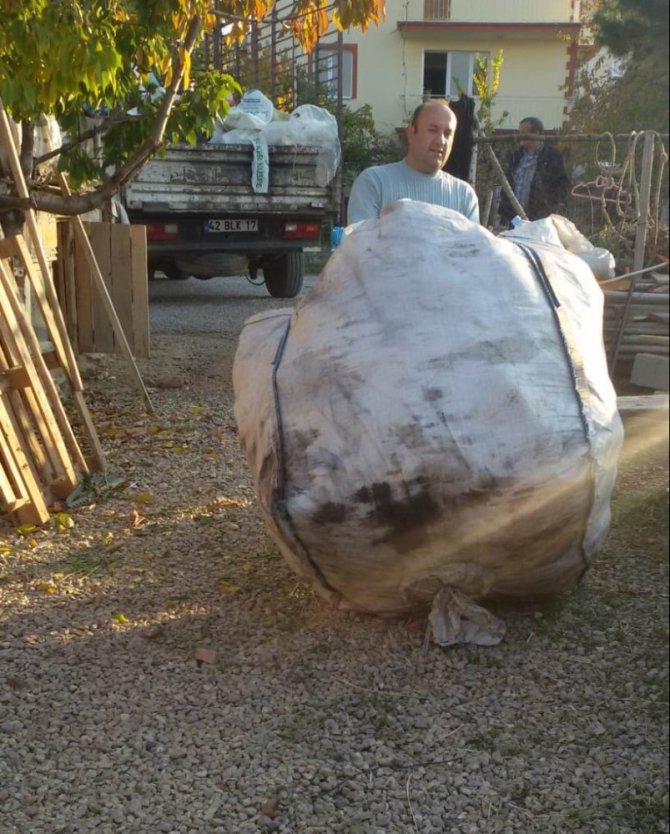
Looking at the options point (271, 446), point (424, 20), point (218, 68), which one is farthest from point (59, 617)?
point (218, 68)

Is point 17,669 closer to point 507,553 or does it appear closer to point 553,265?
point 507,553

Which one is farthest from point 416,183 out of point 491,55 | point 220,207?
point 220,207

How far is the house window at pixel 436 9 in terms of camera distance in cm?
240

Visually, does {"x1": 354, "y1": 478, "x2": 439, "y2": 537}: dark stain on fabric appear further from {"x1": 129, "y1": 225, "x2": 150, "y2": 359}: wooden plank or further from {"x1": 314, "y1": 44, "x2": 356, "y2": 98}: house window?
{"x1": 129, "y1": 225, "x2": 150, "y2": 359}: wooden plank

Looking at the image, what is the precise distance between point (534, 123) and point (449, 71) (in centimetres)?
59

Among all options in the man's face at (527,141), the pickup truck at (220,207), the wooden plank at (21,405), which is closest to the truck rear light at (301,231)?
the pickup truck at (220,207)

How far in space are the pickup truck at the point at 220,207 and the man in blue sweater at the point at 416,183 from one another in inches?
158

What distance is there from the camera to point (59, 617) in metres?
3.28

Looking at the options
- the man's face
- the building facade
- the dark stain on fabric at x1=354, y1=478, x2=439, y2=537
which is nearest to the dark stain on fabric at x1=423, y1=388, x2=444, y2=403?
the dark stain on fabric at x1=354, y1=478, x2=439, y2=537

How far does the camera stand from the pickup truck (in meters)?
8.04

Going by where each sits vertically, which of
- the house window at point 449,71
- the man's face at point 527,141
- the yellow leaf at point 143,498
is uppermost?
the house window at point 449,71

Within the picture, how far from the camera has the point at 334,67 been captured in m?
3.70

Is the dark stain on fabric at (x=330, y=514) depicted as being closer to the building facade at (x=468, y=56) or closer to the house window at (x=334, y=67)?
the building facade at (x=468, y=56)

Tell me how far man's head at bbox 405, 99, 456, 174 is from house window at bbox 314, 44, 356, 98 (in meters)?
0.30
